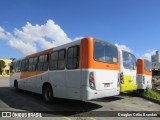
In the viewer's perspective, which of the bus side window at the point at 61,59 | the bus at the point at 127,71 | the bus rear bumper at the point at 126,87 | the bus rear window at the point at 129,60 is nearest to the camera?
the bus side window at the point at 61,59

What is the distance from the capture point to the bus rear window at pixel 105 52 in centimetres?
885

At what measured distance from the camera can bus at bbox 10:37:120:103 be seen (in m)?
8.38

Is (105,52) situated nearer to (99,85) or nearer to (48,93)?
(99,85)

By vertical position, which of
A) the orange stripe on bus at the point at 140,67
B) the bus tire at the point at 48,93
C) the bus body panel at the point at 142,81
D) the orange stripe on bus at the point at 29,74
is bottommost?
the bus tire at the point at 48,93

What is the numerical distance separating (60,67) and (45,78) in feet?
5.96

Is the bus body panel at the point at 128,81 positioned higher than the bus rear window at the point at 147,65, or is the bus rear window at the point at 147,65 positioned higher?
the bus rear window at the point at 147,65

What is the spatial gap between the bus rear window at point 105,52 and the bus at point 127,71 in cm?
172

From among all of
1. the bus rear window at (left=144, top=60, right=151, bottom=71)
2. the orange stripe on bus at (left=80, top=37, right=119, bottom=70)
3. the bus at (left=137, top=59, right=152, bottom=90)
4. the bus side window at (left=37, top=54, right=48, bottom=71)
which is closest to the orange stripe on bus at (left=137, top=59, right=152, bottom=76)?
the bus at (left=137, top=59, right=152, bottom=90)

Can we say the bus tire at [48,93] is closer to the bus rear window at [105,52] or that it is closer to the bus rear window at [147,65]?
the bus rear window at [105,52]

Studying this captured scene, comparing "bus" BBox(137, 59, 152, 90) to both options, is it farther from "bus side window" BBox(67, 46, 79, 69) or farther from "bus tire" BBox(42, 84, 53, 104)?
"bus side window" BBox(67, 46, 79, 69)

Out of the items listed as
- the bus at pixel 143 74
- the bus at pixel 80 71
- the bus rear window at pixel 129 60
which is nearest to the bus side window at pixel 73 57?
the bus at pixel 80 71

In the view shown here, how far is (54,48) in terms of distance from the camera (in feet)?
35.5

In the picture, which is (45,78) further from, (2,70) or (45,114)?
(2,70)

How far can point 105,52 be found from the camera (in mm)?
9438
